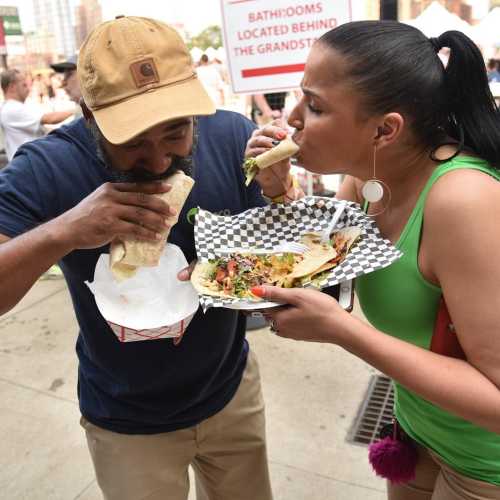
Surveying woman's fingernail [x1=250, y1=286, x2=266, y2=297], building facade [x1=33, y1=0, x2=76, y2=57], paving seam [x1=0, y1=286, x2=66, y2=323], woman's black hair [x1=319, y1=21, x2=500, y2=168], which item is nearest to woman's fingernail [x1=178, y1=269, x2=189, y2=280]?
→ woman's fingernail [x1=250, y1=286, x2=266, y2=297]

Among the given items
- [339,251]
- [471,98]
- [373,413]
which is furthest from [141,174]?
[373,413]

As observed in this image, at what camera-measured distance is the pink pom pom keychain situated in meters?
1.75

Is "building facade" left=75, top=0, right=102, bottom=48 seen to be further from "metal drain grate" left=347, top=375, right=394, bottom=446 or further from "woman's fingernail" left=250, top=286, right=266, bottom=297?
"woman's fingernail" left=250, top=286, right=266, bottom=297

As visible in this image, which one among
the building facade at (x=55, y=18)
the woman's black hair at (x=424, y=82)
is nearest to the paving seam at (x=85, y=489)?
the woman's black hair at (x=424, y=82)

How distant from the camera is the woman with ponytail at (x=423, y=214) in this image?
127 cm

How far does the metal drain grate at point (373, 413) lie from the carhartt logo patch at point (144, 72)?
8.61 feet

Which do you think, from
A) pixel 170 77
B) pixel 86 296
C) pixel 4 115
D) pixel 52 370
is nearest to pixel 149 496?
pixel 86 296

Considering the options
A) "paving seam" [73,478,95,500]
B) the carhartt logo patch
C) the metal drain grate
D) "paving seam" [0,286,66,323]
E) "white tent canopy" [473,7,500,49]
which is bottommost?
"paving seam" [0,286,66,323]

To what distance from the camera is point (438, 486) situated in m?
1.65

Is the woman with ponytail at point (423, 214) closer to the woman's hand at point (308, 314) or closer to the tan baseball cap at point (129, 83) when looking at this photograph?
the woman's hand at point (308, 314)

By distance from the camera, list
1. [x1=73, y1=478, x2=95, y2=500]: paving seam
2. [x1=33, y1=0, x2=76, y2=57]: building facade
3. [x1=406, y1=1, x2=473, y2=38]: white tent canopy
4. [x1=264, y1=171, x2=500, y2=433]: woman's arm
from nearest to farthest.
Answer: [x1=264, y1=171, x2=500, y2=433]: woman's arm < [x1=73, y1=478, x2=95, y2=500]: paving seam < [x1=406, y1=1, x2=473, y2=38]: white tent canopy < [x1=33, y1=0, x2=76, y2=57]: building facade

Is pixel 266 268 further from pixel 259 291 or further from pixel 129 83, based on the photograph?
pixel 129 83

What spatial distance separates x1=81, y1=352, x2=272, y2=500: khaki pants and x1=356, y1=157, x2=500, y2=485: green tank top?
68 centimetres

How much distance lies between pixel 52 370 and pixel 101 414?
2.73 metres
